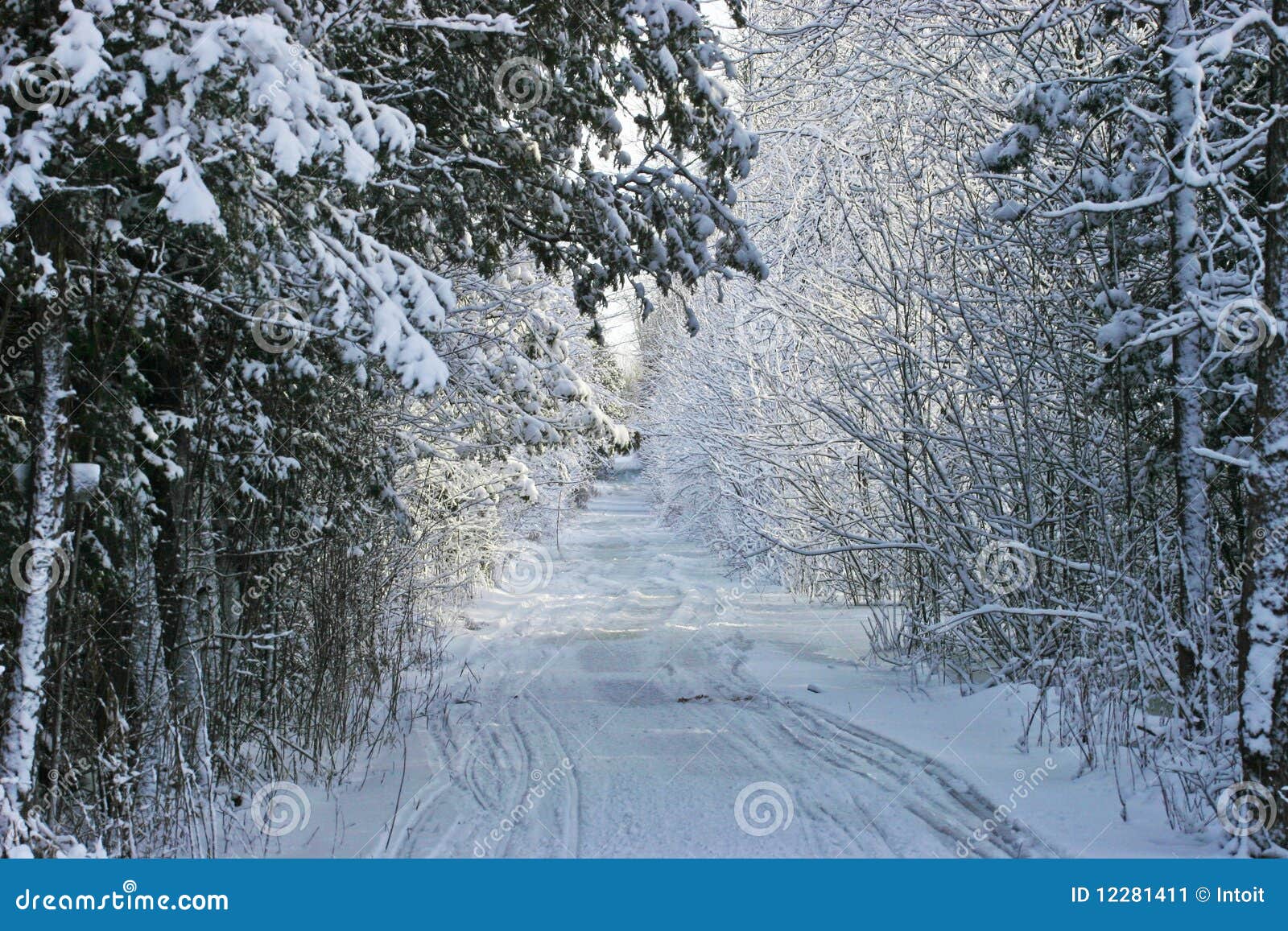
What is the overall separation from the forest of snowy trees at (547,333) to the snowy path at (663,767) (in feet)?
2.99

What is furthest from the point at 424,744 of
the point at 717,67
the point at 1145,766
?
the point at 717,67

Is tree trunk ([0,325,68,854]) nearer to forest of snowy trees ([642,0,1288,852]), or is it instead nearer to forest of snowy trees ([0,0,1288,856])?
forest of snowy trees ([0,0,1288,856])

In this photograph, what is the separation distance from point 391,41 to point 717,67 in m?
3.38

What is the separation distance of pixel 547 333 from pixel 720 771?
5.22 m

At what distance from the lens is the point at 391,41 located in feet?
21.5

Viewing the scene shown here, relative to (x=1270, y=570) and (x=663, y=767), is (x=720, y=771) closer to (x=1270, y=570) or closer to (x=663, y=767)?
(x=663, y=767)

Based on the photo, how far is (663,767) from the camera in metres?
6.12

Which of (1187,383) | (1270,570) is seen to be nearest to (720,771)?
(1270,570)

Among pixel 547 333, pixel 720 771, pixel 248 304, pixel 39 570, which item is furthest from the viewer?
pixel 547 333

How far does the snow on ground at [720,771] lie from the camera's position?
15.3 feet

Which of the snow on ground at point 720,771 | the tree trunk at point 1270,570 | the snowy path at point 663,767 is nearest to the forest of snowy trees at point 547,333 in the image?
the tree trunk at point 1270,570

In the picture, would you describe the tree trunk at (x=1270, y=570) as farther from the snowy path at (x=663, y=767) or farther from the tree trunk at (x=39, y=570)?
the tree trunk at (x=39, y=570)

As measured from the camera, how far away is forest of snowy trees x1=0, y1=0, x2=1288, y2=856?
3.91 meters

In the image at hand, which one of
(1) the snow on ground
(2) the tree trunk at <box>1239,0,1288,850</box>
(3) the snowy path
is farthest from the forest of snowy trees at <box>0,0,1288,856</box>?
(3) the snowy path
